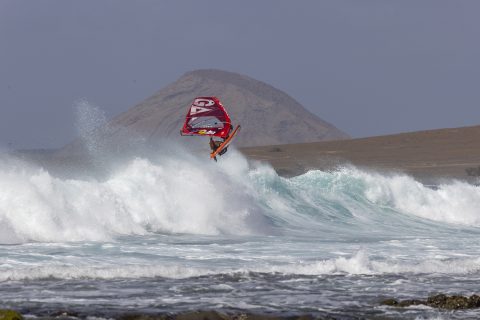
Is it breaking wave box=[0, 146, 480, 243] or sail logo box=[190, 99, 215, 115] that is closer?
breaking wave box=[0, 146, 480, 243]

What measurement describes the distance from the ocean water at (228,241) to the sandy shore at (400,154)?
93.2 ft

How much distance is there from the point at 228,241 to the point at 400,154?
6661cm

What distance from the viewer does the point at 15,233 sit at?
2322 cm

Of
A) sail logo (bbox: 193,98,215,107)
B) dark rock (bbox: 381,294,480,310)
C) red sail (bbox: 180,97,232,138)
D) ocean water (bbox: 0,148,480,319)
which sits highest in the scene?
sail logo (bbox: 193,98,215,107)

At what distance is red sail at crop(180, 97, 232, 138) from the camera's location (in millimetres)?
25484

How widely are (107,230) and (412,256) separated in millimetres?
8965

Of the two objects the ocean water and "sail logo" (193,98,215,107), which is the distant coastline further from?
"sail logo" (193,98,215,107)

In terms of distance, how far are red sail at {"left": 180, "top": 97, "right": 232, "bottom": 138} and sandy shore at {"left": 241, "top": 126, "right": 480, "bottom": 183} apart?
38844 millimetres

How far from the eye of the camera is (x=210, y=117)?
26.9 meters

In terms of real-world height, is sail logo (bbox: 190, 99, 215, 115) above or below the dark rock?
above

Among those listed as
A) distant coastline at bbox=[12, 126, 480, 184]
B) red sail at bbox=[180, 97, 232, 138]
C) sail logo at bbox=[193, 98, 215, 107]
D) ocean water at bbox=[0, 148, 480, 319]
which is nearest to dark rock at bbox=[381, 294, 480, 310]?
ocean water at bbox=[0, 148, 480, 319]

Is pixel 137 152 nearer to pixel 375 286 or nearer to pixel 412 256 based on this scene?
pixel 412 256

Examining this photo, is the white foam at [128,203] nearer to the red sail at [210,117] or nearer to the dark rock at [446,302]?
the red sail at [210,117]

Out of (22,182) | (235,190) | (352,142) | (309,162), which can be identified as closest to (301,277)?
(22,182)
